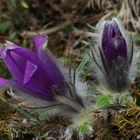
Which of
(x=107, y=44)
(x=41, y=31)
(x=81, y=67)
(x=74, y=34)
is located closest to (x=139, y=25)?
(x=74, y=34)

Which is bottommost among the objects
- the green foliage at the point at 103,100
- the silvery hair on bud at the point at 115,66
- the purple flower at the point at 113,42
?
the green foliage at the point at 103,100

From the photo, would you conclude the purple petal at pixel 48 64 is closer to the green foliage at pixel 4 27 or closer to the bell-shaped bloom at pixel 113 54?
the bell-shaped bloom at pixel 113 54

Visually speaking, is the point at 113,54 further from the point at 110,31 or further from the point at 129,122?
the point at 129,122

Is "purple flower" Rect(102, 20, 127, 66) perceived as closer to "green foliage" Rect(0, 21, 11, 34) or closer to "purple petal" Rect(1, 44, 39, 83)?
"purple petal" Rect(1, 44, 39, 83)

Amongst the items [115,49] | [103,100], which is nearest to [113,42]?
[115,49]

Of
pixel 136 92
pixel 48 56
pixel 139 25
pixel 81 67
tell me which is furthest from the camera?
pixel 139 25

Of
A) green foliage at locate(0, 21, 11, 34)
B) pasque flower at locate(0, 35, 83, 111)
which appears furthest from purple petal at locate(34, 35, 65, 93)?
green foliage at locate(0, 21, 11, 34)

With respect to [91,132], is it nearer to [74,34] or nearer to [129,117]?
[129,117]

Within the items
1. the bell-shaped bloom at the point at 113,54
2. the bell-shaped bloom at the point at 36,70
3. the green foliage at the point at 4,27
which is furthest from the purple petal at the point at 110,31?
the green foliage at the point at 4,27
